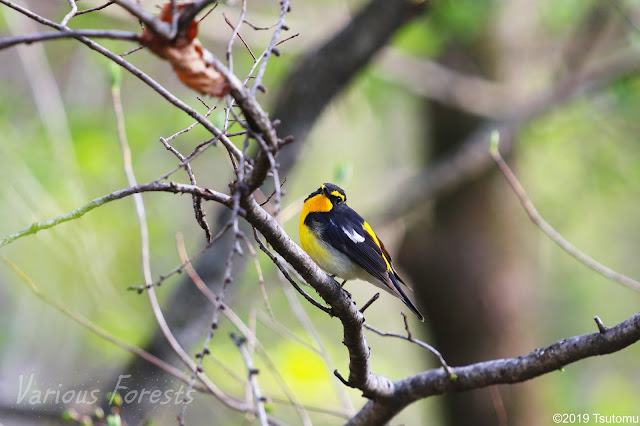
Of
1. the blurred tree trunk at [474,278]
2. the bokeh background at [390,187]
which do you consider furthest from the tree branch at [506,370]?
the blurred tree trunk at [474,278]

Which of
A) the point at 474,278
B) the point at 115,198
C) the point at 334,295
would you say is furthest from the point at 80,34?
the point at 474,278

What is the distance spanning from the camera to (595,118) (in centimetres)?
727

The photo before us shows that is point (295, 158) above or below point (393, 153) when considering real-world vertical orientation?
below

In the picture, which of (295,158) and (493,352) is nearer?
(295,158)

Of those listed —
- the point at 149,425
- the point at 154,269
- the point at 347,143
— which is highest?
the point at 347,143

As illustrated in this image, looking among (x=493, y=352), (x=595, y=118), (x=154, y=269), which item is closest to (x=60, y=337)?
(x=154, y=269)

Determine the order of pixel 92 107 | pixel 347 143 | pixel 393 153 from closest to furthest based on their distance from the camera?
pixel 92 107 → pixel 393 153 → pixel 347 143

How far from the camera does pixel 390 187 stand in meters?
8.00

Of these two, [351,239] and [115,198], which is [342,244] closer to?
[351,239]

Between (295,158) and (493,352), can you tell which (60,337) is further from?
(493,352)

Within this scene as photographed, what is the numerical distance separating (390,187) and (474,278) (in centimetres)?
174

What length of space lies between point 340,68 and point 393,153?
5072mm

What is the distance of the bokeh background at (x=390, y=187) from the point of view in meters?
5.72

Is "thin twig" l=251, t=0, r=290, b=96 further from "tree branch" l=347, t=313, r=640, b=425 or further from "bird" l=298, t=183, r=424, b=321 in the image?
"bird" l=298, t=183, r=424, b=321
